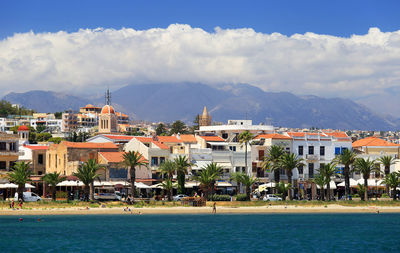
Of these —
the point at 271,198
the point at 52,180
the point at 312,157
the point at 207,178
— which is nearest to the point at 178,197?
the point at 207,178

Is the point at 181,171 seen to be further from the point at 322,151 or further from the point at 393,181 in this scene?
the point at 393,181

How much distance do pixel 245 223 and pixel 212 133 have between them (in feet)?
171

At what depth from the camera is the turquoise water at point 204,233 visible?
5612 centimetres

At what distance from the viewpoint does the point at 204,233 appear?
214ft

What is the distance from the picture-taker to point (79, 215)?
3142 inches

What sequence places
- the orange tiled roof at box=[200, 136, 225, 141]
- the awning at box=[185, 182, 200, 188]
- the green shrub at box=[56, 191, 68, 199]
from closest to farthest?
the green shrub at box=[56, 191, 68, 199], the awning at box=[185, 182, 200, 188], the orange tiled roof at box=[200, 136, 225, 141]

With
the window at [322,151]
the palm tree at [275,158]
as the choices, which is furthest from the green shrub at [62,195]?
the window at [322,151]

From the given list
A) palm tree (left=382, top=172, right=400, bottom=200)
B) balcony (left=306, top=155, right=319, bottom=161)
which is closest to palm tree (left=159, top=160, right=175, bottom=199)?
balcony (left=306, top=155, right=319, bottom=161)

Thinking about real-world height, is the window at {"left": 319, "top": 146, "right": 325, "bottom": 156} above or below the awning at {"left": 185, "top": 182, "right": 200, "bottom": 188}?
above

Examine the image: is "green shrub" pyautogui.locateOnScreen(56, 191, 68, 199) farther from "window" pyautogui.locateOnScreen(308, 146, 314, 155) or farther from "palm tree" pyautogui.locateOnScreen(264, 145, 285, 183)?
"window" pyautogui.locateOnScreen(308, 146, 314, 155)

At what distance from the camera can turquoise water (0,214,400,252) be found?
5612cm

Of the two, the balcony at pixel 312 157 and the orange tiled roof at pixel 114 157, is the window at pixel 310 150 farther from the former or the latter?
the orange tiled roof at pixel 114 157

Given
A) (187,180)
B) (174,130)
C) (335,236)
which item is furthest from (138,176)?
(174,130)

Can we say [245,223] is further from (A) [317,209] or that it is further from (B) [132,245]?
(B) [132,245]
